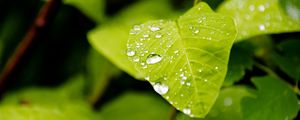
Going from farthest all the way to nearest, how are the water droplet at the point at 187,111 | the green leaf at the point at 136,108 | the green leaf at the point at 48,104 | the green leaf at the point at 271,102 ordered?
the green leaf at the point at 136,108 < the green leaf at the point at 48,104 < the green leaf at the point at 271,102 < the water droplet at the point at 187,111

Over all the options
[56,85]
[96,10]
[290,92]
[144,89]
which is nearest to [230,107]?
[290,92]

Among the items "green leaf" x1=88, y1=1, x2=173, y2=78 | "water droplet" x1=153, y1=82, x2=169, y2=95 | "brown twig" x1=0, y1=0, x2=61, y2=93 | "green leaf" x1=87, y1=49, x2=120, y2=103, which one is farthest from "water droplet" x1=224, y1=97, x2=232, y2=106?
"green leaf" x1=87, y1=49, x2=120, y2=103

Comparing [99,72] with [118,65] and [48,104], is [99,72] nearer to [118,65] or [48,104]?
[48,104]

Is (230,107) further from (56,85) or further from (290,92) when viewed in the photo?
(56,85)

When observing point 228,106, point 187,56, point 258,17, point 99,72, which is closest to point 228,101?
point 228,106

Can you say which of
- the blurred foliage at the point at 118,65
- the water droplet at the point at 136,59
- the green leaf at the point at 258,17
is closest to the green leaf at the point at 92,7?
the blurred foliage at the point at 118,65

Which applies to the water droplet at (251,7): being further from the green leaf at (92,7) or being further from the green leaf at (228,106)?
the green leaf at (92,7)

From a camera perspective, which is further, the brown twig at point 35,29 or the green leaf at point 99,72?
the green leaf at point 99,72
